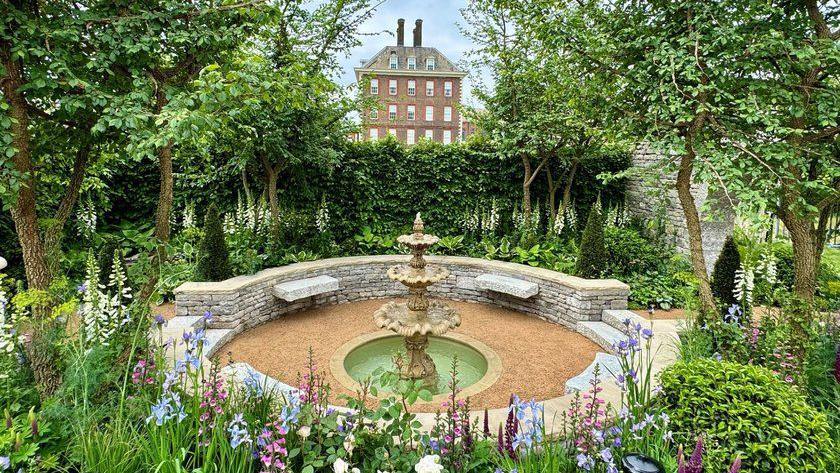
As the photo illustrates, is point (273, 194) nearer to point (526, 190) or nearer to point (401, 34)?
point (526, 190)

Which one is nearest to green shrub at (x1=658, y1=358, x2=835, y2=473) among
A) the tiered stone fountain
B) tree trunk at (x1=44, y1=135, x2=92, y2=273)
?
the tiered stone fountain

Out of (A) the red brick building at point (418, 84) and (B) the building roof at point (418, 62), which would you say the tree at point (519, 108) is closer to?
(A) the red brick building at point (418, 84)

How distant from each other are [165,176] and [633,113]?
4518 millimetres

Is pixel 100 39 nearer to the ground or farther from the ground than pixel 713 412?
farther from the ground

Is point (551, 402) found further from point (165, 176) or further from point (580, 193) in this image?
point (580, 193)

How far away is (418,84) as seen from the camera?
3052 centimetres

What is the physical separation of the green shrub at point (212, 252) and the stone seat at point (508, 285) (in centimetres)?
358

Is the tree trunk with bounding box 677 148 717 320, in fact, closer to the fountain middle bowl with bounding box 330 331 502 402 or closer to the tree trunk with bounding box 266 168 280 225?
the fountain middle bowl with bounding box 330 331 502 402

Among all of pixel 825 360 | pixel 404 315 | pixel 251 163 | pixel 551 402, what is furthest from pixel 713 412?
pixel 251 163

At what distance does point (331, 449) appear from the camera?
2.02m

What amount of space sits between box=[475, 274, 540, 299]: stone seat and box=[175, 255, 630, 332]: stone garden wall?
0.24 m

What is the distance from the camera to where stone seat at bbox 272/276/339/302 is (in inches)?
228

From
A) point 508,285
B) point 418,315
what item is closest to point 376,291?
point 508,285

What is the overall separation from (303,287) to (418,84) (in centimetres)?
2713
